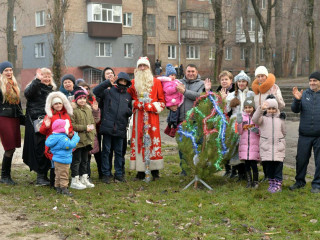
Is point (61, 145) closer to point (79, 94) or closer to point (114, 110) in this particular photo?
point (79, 94)

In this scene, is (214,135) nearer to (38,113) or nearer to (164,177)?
(164,177)

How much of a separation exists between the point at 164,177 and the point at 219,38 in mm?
20479

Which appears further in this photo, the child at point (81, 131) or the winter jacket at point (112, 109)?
the winter jacket at point (112, 109)

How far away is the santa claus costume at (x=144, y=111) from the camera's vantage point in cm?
880

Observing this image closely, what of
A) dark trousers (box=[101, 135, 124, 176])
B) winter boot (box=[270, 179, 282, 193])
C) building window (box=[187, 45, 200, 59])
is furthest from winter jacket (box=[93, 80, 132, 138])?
building window (box=[187, 45, 200, 59])

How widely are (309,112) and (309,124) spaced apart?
20 cm

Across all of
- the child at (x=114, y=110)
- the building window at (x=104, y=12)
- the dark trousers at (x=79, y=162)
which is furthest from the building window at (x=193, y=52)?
the dark trousers at (x=79, y=162)

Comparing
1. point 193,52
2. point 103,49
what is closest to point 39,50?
point 103,49

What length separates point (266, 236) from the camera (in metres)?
5.89

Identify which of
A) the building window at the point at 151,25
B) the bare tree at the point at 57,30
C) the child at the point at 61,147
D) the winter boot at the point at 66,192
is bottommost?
the winter boot at the point at 66,192

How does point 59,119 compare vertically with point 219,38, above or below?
below

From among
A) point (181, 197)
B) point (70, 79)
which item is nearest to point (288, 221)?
point (181, 197)

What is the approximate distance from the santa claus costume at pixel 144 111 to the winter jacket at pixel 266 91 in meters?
1.74

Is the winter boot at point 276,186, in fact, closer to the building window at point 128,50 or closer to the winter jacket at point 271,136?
the winter jacket at point 271,136
